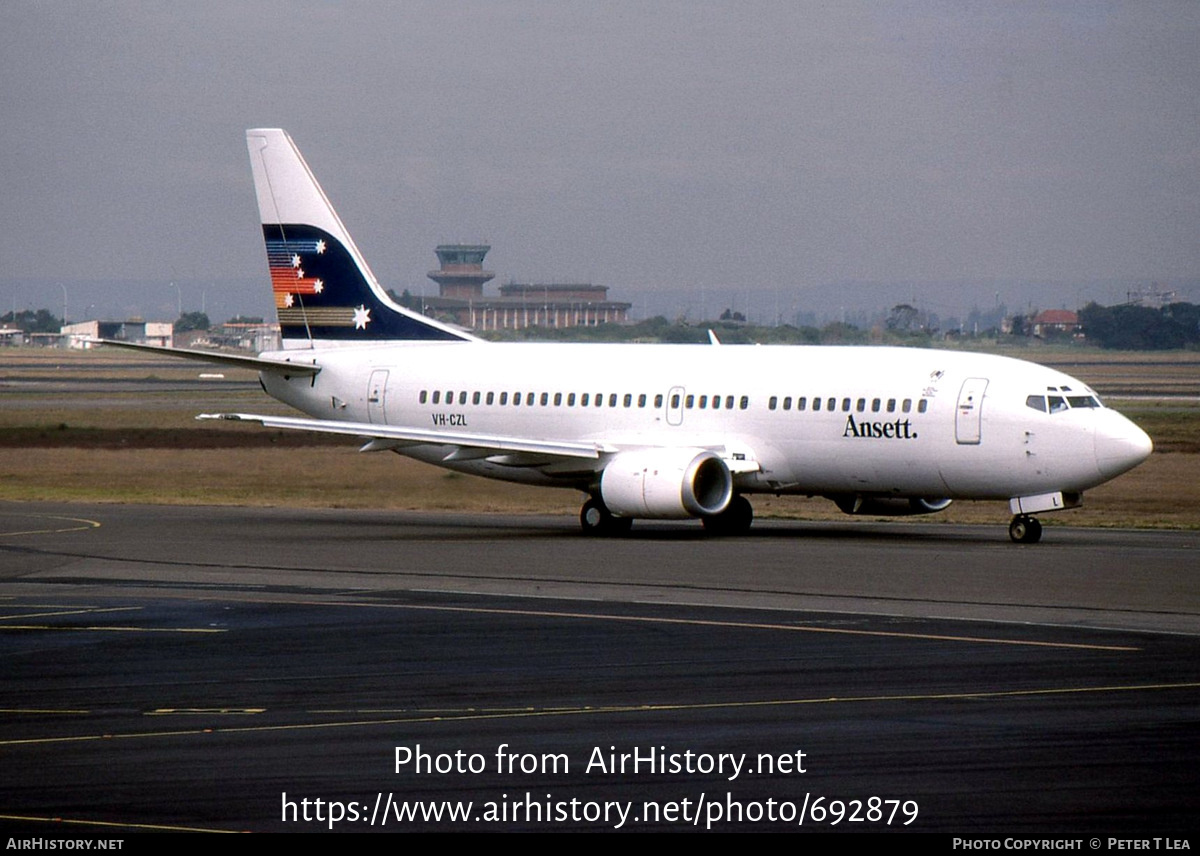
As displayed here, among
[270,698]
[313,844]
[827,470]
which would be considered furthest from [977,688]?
[827,470]

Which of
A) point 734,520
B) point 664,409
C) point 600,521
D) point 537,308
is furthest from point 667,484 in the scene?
point 537,308

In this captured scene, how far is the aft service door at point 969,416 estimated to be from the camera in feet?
113

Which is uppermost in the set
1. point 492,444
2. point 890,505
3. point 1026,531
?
point 492,444

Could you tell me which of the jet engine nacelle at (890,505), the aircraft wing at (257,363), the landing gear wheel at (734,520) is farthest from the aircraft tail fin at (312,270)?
the jet engine nacelle at (890,505)

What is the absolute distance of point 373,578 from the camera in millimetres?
29359

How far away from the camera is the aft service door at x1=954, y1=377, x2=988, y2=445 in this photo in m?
34.6

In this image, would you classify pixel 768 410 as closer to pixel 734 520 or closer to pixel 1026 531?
pixel 734 520

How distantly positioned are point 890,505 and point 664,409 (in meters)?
5.08

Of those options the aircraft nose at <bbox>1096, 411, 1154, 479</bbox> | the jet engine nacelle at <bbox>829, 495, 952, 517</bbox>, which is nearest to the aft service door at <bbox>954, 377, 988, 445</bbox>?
the aircraft nose at <bbox>1096, 411, 1154, 479</bbox>

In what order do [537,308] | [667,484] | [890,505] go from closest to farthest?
[667,484] → [890,505] → [537,308]

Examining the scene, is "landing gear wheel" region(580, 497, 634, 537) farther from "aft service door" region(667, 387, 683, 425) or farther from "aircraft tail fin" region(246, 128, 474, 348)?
"aircraft tail fin" region(246, 128, 474, 348)

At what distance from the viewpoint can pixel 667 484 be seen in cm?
3600

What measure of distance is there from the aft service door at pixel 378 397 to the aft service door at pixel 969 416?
14.0 meters

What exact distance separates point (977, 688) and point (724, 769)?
477cm
